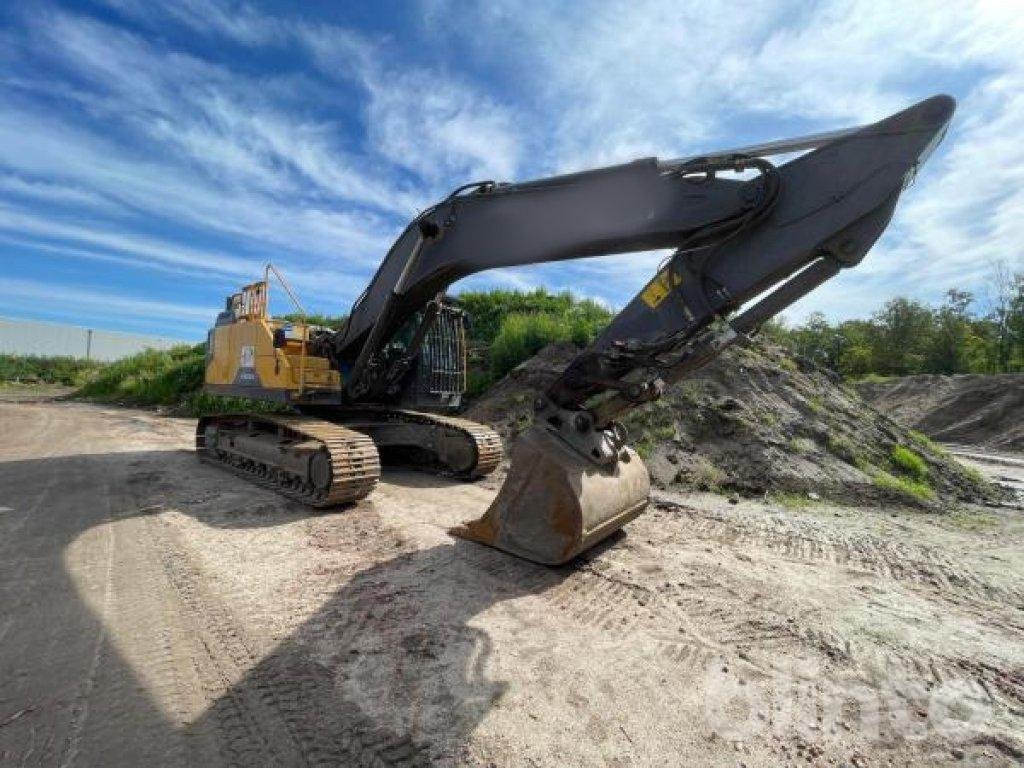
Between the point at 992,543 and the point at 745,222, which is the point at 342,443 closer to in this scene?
the point at 745,222

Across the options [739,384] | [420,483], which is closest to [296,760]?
[420,483]

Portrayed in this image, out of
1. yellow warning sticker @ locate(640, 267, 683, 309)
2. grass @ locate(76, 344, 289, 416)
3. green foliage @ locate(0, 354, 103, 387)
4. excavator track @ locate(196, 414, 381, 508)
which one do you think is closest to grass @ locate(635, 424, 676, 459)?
excavator track @ locate(196, 414, 381, 508)

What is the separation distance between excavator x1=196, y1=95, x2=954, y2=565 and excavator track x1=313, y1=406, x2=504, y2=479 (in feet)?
3.90

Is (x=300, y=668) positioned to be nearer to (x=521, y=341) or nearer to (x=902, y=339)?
(x=521, y=341)

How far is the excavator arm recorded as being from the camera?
3354 mm

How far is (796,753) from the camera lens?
237 cm

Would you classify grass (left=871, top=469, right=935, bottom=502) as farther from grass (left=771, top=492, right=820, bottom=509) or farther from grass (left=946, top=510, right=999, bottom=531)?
grass (left=771, top=492, right=820, bottom=509)

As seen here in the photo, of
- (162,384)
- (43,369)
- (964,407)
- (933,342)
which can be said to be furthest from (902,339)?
(43,369)

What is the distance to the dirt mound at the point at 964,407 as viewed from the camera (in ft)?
64.1

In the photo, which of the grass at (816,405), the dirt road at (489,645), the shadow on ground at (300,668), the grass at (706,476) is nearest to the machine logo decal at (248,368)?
the dirt road at (489,645)

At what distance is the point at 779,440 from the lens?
8.41 m

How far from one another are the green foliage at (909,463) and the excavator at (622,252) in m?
5.49

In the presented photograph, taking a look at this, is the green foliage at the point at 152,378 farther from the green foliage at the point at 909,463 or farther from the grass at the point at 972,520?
the grass at the point at 972,520

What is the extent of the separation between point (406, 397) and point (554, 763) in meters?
6.04
